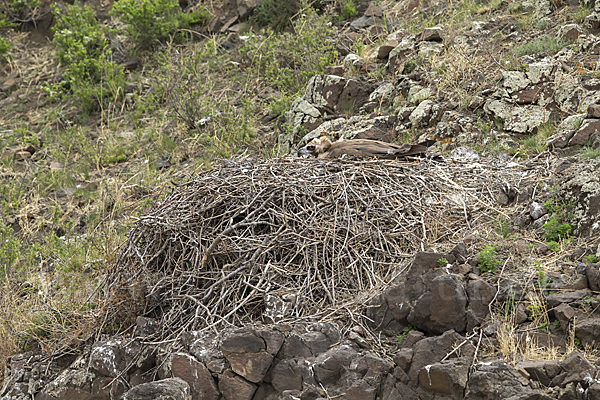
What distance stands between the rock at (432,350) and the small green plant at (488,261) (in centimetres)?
64

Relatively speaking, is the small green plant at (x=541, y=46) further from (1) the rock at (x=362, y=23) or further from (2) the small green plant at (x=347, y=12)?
(2) the small green plant at (x=347, y=12)

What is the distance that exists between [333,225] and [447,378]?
163 centimetres

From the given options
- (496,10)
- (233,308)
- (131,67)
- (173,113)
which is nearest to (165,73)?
(173,113)

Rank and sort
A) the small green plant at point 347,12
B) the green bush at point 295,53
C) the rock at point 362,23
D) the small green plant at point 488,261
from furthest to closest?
the small green plant at point 347,12
the rock at point 362,23
the green bush at point 295,53
the small green plant at point 488,261

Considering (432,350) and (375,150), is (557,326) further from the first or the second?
(375,150)

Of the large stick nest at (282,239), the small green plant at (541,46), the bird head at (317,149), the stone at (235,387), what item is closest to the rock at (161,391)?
the stone at (235,387)

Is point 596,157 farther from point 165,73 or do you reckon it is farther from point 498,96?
point 165,73

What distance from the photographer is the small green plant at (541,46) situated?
6199 mm

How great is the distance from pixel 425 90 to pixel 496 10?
213cm

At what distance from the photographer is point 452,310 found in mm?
3094

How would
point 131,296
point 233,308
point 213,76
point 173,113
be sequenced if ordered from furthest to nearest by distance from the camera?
point 213,76 → point 173,113 → point 131,296 → point 233,308

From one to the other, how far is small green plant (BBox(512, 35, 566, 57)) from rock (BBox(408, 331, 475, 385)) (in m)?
4.56

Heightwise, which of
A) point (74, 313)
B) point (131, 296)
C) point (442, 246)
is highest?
point (442, 246)

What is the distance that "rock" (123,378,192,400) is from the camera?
9.26ft
